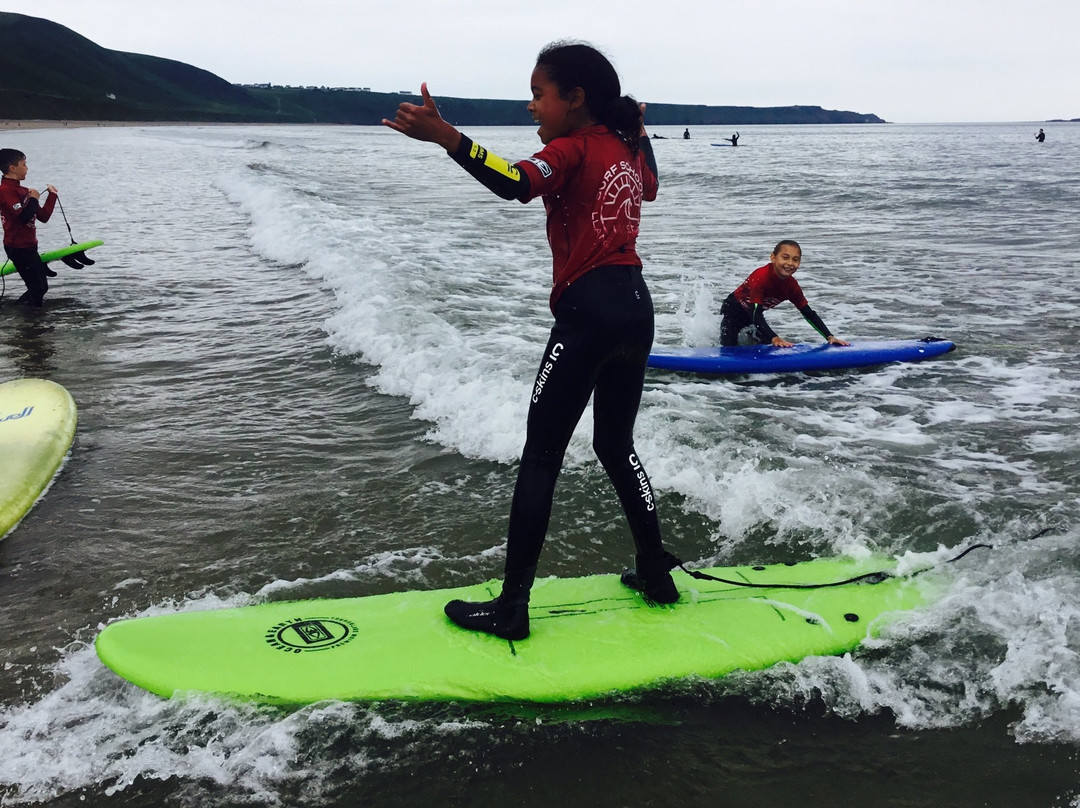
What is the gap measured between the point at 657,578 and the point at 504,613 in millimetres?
625

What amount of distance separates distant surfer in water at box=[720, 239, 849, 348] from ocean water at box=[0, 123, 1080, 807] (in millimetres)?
416

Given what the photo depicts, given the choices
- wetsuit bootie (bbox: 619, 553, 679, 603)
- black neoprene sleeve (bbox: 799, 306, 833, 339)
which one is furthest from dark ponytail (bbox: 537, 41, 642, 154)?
black neoprene sleeve (bbox: 799, 306, 833, 339)

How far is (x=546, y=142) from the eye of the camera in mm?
2609

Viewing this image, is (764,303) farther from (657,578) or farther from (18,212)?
(18,212)

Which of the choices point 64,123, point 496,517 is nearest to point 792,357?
point 496,517

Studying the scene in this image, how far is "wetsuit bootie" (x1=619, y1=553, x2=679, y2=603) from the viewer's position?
3006mm

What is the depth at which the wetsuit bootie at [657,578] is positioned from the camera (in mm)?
3006

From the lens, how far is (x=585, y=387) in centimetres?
257

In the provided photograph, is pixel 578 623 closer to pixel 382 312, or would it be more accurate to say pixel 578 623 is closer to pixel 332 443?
pixel 332 443

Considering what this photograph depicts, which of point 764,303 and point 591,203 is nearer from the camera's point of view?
point 591,203

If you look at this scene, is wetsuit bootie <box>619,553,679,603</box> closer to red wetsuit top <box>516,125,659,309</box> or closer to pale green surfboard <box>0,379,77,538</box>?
red wetsuit top <box>516,125,659,309</box>

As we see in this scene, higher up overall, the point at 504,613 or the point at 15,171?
the point at 15,171

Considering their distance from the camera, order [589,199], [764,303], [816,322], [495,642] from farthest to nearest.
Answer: [764,303]
[816,322]
[495,642]
[589,199]

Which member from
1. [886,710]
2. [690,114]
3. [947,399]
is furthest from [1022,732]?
[690,114]
